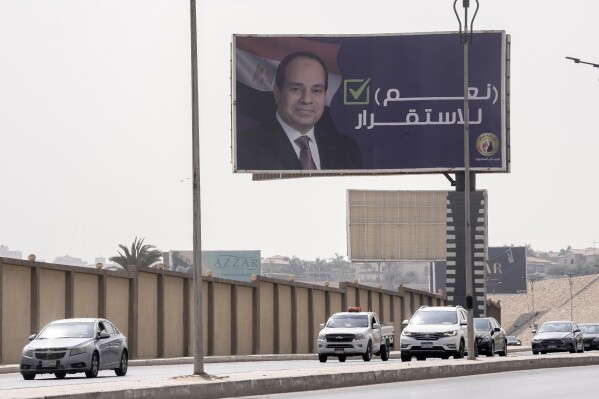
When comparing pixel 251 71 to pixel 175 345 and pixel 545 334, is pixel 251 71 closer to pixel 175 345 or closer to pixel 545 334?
pixel 175 345

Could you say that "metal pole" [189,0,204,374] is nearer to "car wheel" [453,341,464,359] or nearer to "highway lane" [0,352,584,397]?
"highway lane" [0,352,584,397]

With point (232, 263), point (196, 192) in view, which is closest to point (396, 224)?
point (196, 192)

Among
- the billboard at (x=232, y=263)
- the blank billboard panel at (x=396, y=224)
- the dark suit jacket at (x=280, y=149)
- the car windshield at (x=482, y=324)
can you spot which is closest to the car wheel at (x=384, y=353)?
the car windshield at (x=482, y=324)

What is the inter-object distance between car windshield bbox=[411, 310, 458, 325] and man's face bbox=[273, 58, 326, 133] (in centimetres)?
2452

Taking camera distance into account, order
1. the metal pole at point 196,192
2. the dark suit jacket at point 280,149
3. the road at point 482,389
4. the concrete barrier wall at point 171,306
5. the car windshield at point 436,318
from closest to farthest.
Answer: the road at point 482,389 → the metal pole at point 196,192 → the car windshield at point 436,318 → the concrete barrier wall at point 171,306 → the dark suit jacket at point 280,149

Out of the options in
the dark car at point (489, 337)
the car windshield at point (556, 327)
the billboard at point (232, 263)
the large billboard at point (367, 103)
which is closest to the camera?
the dark car at point (489, 337)

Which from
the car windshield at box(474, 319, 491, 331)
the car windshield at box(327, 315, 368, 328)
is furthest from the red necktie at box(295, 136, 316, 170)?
the car windshield at box(327, 315, 368, 328)

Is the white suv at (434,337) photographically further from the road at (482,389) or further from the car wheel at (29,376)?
the car wheel at (29,376)

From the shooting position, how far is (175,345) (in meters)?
62.8

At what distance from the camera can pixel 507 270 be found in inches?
7485

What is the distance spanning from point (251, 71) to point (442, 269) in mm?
122623

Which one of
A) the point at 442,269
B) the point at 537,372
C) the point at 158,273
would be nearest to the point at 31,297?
the point at 158,273

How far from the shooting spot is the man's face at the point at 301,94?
70438 mm

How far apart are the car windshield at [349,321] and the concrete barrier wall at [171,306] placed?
4476 millimetres
